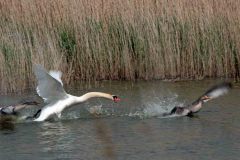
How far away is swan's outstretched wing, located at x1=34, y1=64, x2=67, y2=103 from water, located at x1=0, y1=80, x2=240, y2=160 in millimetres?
365

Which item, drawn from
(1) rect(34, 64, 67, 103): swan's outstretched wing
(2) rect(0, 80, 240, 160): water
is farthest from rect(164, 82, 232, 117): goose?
(1) rect(34, 64, 67, 103): swan's outstretched wing

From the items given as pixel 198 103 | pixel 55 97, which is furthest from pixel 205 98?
pixel 55 97

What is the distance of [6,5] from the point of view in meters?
16.1

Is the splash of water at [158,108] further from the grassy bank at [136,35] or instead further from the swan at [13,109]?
the grassy bank at [136,35]

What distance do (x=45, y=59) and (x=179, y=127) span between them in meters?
4.70

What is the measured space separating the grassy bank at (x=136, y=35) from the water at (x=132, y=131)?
133 centimetres

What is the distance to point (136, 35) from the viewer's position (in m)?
15.4

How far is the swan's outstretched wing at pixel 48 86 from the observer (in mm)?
11109

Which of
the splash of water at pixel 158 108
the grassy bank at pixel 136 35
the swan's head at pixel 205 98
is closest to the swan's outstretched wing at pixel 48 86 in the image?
the splash of water at pixel 158 108

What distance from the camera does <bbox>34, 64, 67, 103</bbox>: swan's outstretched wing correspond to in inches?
437

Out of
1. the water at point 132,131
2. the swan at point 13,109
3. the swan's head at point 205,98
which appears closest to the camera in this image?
the water at point 132,131

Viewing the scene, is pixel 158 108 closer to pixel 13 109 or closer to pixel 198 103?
pixel 198 103

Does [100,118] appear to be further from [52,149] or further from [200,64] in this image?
[200,64]

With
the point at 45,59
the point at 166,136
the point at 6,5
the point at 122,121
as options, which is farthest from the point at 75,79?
the point at 166,136
